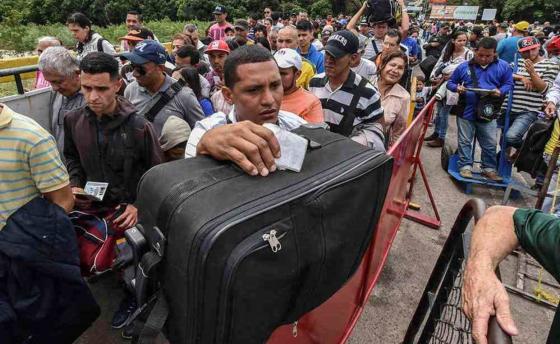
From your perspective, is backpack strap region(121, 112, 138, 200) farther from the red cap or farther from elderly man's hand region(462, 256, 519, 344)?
the red cap

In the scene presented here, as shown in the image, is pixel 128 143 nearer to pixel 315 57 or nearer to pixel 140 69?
pixel 140 69

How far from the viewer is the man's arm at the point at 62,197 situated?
1900 mm

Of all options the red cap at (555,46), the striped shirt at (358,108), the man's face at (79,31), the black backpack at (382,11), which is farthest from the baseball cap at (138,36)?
the red cap at (555,46)

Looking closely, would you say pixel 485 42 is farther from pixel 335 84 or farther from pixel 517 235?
pixel 517 235

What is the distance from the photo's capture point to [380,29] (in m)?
5.54

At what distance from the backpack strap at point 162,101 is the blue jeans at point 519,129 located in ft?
15.2

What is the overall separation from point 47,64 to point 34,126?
128cm

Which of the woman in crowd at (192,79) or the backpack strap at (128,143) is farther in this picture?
the woman in crowd at (192,79)

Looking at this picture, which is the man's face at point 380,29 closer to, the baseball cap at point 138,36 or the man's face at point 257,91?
the baseball cap at point 138,36

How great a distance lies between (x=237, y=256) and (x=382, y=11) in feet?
17.4

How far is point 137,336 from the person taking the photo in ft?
3.54

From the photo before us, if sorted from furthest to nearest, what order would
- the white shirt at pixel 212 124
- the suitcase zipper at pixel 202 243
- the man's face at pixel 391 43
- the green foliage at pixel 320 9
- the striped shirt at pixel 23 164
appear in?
the green foliage at pixel 320 9, the man's face at pixel 391 43, the striped shirt at pixel 23 164, the white shirt at pixel 212 124, the suitcase zipper at pixel 202 243

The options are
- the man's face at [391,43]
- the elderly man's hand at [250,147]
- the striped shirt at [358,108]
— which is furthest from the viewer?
the man's face at [391,43]

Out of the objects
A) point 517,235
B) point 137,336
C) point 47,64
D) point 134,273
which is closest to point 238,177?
point 134,273
